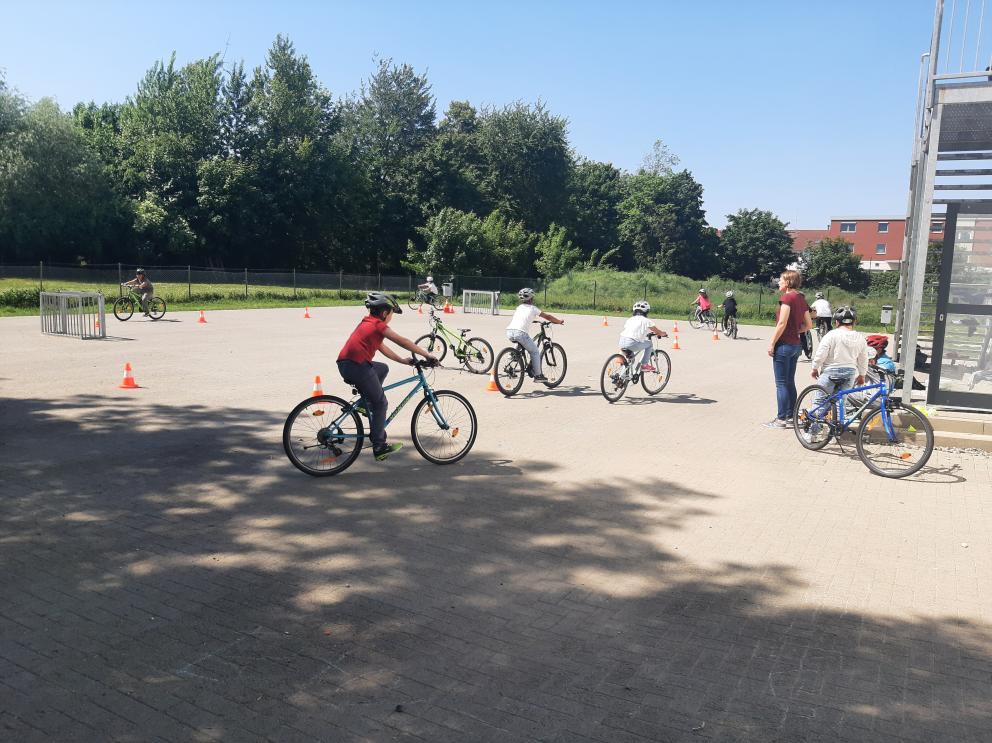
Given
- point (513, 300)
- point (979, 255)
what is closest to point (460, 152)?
point (513, 300)

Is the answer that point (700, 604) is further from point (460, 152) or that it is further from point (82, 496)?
point (460, 152)

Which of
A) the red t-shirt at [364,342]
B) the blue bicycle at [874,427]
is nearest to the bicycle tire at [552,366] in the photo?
the blue bicycle at [874,427]

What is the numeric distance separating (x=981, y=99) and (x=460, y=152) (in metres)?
57.3

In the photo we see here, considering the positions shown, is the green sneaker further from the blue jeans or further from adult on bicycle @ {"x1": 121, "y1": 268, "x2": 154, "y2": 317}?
adult on bicycle @ {"x1": 121, "y1": 268, "x2": 154, "y2": 317}

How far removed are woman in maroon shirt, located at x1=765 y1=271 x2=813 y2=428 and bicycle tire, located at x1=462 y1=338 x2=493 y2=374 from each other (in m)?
5.48

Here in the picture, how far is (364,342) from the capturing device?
689 centimetres

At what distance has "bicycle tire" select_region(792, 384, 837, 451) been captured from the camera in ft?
28.4

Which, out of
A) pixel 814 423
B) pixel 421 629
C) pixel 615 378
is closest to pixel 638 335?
pixel 615 378

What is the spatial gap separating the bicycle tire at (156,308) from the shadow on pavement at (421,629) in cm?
1898

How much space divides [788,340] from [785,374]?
435 mm

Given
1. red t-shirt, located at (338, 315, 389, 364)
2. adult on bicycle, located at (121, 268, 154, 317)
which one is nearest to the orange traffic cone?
red t-shirt, located at (338, 315, 389, 364)

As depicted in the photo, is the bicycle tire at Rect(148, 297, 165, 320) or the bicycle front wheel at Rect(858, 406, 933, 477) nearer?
the bicycle front wheel at Rect(858, 406, 933, 477)

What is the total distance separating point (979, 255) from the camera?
9305 millimetres

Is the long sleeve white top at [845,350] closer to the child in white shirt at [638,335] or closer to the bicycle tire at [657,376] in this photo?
the child in white shirt at [638,335]
